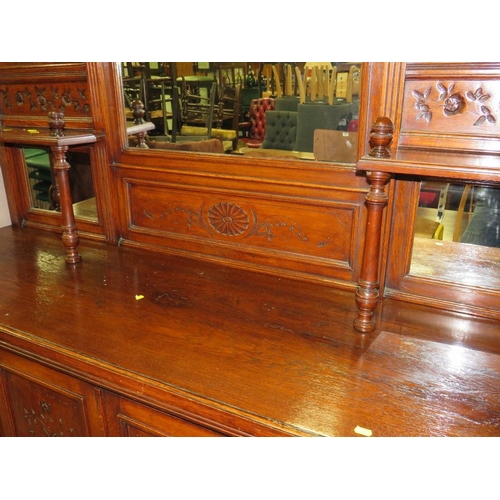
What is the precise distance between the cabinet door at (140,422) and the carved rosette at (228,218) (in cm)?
58

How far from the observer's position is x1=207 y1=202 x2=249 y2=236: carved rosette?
1.39m

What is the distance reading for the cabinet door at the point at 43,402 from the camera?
3.64 feet

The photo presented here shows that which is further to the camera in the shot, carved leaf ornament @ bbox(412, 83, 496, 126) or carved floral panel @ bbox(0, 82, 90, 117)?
carved floral panel @ bbox(0, 82, 90, 117)

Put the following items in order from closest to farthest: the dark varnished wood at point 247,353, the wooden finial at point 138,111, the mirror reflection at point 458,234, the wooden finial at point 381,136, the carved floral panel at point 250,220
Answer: the dark varnished wood at point 247,353, the wooden finial at point 381,136, the mirror reflection at point 458,234, the carved floral panel at point 250,220, the wooden finial at point 138,111

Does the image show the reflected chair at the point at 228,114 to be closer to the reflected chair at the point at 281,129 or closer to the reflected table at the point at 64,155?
the reflected chair at the point at 281,129

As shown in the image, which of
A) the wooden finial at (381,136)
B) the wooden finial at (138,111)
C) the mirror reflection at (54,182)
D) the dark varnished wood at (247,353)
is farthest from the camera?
the mirror reflection at (54,182)

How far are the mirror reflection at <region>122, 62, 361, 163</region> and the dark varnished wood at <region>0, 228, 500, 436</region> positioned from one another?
37 cm

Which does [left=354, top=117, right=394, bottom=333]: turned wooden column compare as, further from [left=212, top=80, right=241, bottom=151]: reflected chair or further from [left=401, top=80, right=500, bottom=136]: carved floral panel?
[left=212, top=80, right=241, bottom=151]: reflected chair

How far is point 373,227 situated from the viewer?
3.34 feet

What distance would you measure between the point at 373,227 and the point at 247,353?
0.38m

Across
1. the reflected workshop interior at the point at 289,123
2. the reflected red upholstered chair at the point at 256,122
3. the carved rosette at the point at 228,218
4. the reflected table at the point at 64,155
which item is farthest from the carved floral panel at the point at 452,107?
the reflected table at the point at 64,155

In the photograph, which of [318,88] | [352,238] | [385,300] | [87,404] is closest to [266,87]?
[318,88]

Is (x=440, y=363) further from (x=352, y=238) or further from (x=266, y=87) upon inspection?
(x=266, y=87)

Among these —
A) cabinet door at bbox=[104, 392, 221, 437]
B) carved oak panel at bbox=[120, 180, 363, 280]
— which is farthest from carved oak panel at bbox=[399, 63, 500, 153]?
cabinet door at bbox=[104, 392, 221, 437]
